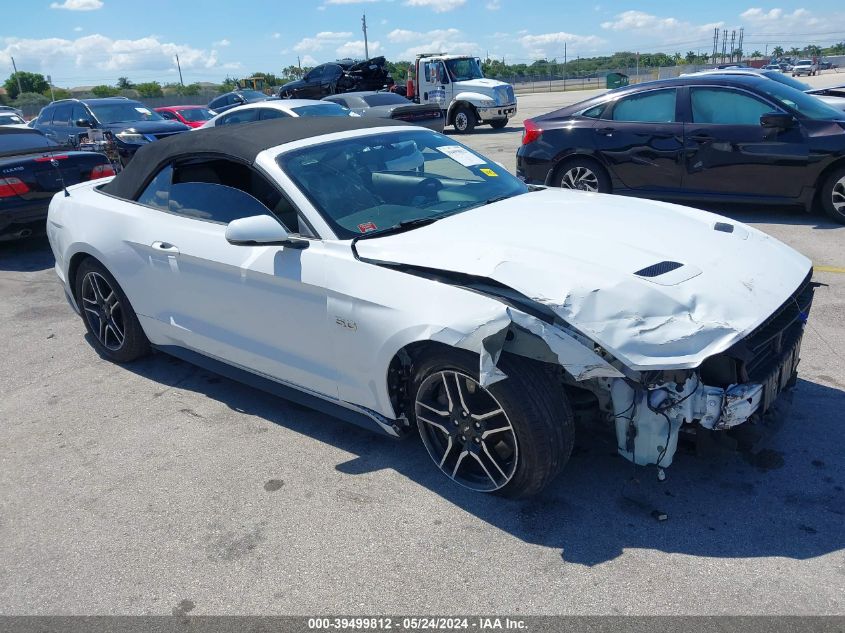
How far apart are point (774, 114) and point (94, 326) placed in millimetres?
6676

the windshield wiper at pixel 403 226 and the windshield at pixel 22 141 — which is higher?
the windshield at pixel 22 141

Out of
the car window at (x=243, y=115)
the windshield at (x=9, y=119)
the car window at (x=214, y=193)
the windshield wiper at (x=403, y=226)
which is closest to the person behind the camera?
the windshield wiper at (x=403, y=226)

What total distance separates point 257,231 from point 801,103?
6.71 metres

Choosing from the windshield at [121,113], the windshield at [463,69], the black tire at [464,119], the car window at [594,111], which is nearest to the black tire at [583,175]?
the car window at [594,111]

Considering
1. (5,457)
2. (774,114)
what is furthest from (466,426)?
(774,114)

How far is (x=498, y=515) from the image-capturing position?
3.15 metres

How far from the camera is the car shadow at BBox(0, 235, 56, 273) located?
8164 mm

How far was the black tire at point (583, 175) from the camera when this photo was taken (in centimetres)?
846

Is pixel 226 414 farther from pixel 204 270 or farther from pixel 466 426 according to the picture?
pixel 466 426

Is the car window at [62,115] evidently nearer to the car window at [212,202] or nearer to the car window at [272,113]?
the car window at [272,113]

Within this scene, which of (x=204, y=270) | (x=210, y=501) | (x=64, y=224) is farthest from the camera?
(x=64, y=224)

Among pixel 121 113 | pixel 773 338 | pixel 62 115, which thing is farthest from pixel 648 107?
pixel 62 115

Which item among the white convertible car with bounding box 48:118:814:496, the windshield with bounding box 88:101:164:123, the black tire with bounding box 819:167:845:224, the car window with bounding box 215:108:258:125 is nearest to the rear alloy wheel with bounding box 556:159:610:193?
the black tire with bounding box 819:167:845:224

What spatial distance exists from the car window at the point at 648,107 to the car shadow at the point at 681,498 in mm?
4971
